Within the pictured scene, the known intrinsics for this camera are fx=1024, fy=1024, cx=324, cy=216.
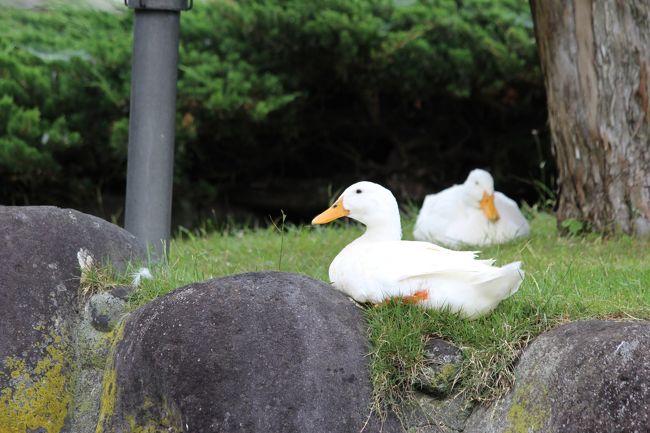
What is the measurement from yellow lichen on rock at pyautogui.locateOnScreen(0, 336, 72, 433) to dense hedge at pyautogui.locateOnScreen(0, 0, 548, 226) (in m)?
3.28

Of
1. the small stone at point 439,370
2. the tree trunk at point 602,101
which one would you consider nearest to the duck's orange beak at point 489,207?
the tree trunk at point 602,101

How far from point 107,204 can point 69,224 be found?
416 cm

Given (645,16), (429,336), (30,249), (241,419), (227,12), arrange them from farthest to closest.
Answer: (227,12), (645,16), (30,249), (429,336), (241,419)

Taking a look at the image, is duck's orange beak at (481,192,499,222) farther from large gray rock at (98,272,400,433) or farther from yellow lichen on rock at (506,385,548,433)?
yellow lichen on rock at (506,385,548,433)

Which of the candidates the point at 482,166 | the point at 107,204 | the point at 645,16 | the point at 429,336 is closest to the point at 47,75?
the point at 107,204

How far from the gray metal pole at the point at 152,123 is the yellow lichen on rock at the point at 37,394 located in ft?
3.43

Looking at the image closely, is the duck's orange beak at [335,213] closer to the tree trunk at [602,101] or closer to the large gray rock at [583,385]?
the large gray rock at [583,385]

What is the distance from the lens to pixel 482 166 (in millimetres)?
8016

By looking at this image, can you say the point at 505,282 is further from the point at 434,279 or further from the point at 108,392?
the point at 108,392

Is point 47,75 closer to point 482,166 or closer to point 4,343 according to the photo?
point 482,166

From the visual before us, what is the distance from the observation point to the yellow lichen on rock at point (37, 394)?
10.2 ft

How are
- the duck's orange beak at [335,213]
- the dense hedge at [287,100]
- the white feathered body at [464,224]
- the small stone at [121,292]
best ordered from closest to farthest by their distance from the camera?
1. the small stone at [121,292]
2. the duck's orange beak at [335,213]
3. the white feathered body at [464,224]
4. the dense hedge at [287,100]

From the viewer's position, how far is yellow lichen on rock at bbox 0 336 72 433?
3123 mm

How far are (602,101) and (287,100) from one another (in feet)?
7.79
